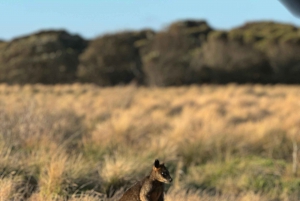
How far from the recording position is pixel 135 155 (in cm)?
781

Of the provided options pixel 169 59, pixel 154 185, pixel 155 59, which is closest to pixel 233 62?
pixel 169 59

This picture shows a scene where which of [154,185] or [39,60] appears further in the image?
[39,60]

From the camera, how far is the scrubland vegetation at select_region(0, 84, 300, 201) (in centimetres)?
486

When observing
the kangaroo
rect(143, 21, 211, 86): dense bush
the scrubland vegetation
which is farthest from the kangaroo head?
rect(143, 21, 211, 86): dense bush

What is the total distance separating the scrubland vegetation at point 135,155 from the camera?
16.0 ft

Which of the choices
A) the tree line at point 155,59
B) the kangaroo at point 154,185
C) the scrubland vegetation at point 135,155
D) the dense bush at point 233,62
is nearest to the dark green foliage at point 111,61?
the tree line at point 155,59

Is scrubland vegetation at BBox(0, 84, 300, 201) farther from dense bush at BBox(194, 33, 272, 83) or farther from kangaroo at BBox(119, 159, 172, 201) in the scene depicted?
dense bush at BBox(194, 33, 272, 83)

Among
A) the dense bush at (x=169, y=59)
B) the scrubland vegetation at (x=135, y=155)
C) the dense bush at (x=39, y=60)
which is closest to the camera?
the scrubland vegetation at (x=135, y=155)

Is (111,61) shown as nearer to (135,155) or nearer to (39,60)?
(39,60)

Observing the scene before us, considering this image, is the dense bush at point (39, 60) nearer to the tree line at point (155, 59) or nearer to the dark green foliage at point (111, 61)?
the tree line at point (155, 59)

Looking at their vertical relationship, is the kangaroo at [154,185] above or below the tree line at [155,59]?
above

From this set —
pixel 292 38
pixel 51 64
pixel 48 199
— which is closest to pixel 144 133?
pixel 48 199

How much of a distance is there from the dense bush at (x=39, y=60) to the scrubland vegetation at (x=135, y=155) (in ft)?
59.9

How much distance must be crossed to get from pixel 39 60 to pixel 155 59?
724 cm
